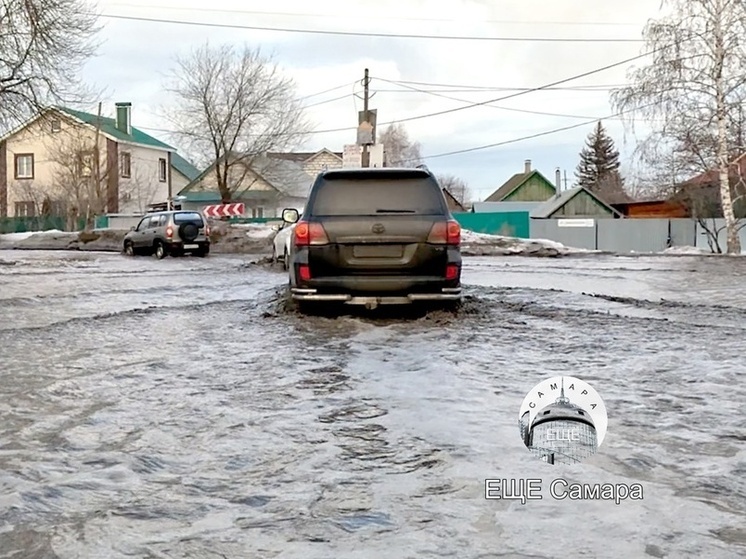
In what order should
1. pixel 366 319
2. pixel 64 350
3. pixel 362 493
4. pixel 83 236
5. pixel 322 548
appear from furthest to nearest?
1. pixel 83 236
2. pixel 366 319
3. pixel 64 350
4. pixel 362 493
5. pixel 322 548

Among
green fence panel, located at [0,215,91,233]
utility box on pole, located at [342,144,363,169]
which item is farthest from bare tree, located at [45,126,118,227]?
utility box on pole, located at [342,144,363,169]

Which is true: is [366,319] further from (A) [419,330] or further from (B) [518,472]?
(B) [518,472]

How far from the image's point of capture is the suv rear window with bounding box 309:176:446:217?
7.91m

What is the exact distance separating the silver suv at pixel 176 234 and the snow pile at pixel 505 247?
938 cm

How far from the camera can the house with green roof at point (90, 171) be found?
48.4m

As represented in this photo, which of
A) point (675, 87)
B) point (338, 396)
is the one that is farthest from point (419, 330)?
point (675, 87)

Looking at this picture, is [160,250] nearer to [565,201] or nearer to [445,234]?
[445,234]

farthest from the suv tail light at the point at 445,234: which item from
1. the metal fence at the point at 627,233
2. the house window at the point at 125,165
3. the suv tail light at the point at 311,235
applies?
the house window at the point at 125,165

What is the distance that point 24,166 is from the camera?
5419 centimetres

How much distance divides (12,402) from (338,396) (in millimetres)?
2041

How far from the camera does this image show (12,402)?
4770 millimetres

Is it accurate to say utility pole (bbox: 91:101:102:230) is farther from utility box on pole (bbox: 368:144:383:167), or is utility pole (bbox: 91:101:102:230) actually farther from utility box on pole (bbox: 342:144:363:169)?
utility box on pole (bbox: 368:144:383:167)

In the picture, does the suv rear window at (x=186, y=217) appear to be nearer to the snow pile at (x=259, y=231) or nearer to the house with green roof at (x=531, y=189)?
the snow pile at (x=259, y=231)

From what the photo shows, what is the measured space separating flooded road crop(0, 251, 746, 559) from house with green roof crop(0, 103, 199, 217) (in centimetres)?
4028
